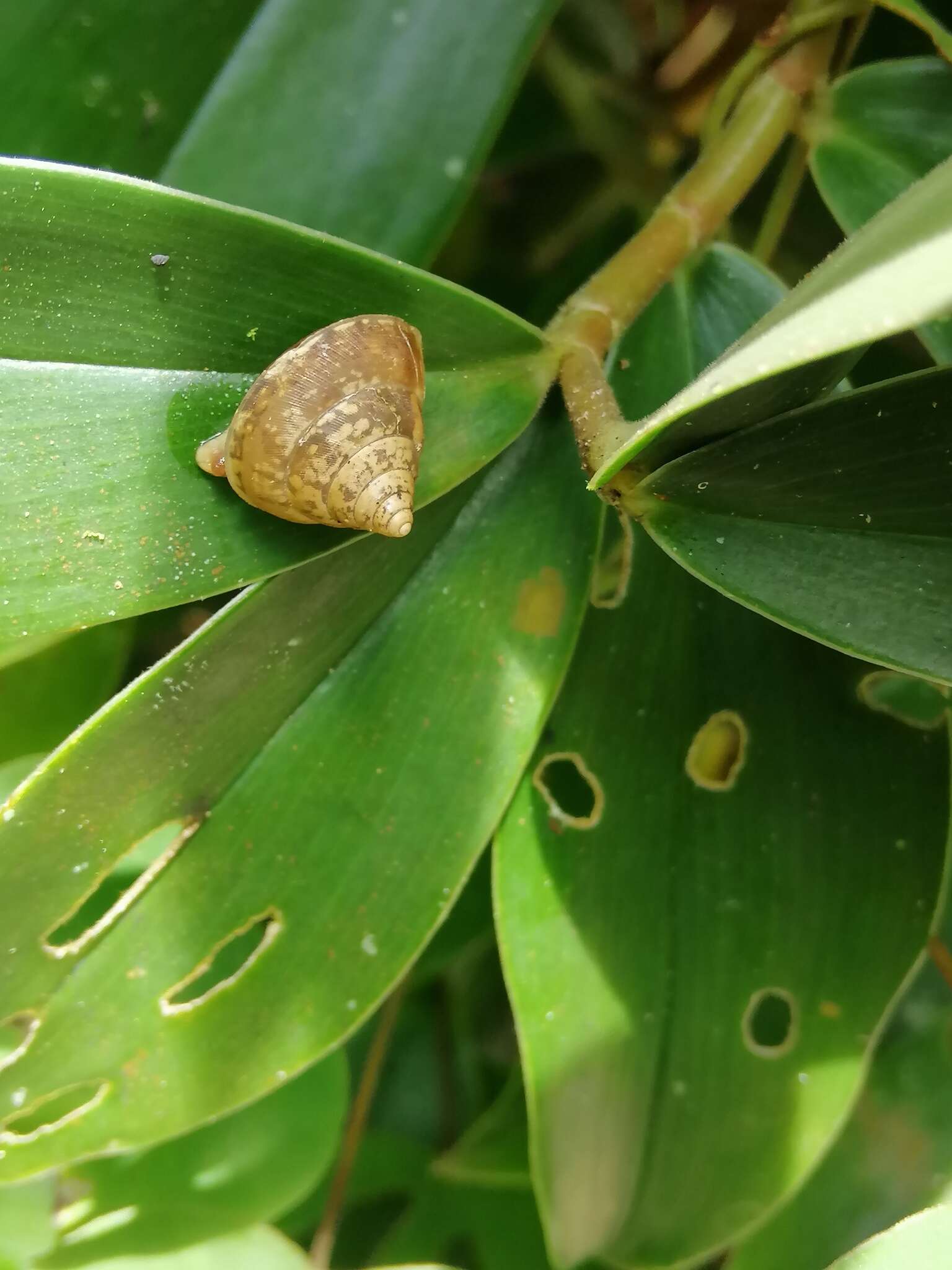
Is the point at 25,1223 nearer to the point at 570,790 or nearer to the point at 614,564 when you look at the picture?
the point at 570,790

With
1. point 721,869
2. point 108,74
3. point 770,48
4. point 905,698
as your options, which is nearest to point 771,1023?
point 721,869

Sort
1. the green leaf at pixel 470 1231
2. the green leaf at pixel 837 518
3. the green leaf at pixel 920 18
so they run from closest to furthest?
the green leaf at pixel 837 518 → the green leaf at pixel 920 18 → the green leaf at pixel 470 1231

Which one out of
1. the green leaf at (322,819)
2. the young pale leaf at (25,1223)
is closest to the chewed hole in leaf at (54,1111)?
the green leaf at (322,819)

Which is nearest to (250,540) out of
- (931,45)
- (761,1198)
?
(761,1198)

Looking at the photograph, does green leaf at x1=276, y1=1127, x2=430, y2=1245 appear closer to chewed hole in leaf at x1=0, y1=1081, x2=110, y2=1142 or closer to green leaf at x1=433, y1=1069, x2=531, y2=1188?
green leaf at x1=433, y1=1069, x2=531, y2=1188

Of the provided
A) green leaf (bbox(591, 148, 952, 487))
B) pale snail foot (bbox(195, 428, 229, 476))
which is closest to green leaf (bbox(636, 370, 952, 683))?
green leaf (bbox(591, 148, 952, 487))

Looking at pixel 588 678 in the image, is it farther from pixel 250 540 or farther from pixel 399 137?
pixel 399 137

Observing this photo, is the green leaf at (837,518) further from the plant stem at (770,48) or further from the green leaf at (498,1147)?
the green leaf at (498,1147)
